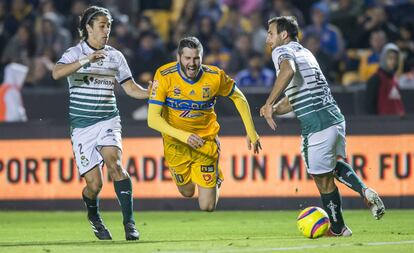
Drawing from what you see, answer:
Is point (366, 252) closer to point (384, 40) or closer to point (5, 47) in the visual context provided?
point (384, 40)

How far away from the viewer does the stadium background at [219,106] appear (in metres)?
17.3

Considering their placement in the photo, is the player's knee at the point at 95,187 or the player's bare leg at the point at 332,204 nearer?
the player's bare leg at the point at 332,204

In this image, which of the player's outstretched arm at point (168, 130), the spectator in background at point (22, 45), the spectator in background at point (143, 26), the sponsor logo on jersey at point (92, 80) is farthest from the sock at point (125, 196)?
the spectator in background at point (22, 45)

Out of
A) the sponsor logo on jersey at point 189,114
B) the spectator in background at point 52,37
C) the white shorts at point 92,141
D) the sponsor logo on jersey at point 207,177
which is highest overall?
the spectator in background at point 52,37

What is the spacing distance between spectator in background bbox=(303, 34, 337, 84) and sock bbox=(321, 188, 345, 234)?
27.5ft

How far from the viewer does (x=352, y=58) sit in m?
21.7

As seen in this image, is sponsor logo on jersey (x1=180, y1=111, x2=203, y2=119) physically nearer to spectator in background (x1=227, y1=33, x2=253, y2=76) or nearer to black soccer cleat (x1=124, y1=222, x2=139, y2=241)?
black soccer cleat (x1=124, y1=222, x2=139, y2=241)

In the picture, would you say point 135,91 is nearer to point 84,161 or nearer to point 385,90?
point 84,161

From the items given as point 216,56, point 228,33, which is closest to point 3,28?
point 228,33

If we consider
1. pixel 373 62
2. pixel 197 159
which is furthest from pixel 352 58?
pixel 197 159

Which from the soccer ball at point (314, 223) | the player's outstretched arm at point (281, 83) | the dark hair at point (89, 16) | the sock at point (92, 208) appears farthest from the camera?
the sock at point (92, 208)

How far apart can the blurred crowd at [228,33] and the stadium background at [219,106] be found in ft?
0.08

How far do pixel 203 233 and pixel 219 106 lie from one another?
235 inches

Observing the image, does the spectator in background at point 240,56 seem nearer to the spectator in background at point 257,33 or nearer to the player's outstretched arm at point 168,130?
the spectator in background at point 257,33
